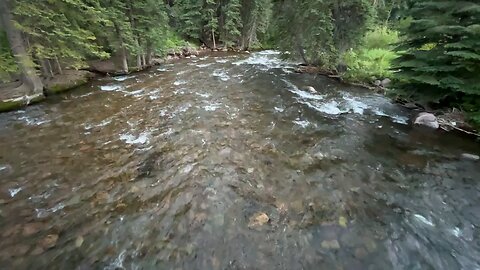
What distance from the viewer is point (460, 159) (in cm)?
687

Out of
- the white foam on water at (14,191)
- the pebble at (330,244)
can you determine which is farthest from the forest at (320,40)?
the pebble at (330,244)

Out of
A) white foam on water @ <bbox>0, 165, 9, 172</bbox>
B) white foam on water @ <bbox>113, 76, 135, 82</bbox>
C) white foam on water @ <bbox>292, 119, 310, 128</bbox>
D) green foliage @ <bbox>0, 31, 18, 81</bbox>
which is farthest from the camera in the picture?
white foam on water @ <bbox>113, 76, 135, 82</bbox>

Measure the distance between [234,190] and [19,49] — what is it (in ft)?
31.5

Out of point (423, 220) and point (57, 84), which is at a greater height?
point (57, 84)

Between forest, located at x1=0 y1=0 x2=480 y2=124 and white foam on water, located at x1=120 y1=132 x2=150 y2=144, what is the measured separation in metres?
5.50

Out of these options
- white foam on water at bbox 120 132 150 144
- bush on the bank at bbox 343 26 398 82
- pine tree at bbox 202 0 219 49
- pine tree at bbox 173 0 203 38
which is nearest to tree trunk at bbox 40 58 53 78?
white foam on water at bbox 120 132 150 144

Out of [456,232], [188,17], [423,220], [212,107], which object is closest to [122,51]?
[212,107]

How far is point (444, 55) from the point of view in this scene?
8.50m

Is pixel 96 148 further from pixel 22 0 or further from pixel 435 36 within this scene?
pixel 435 36

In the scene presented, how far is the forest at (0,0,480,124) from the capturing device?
8.40 metres

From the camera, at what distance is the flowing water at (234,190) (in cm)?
415

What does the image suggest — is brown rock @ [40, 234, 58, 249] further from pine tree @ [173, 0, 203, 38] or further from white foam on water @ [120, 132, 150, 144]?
pine tree @ [173, 0, 203, 38]

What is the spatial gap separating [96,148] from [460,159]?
895cm

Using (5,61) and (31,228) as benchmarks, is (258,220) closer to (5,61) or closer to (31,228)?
(31,228)
